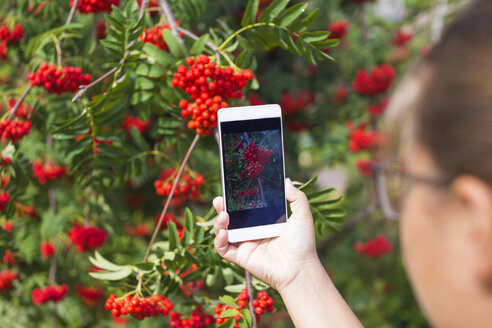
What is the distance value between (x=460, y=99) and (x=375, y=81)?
265 cm

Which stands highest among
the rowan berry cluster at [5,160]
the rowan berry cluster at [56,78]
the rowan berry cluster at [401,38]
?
the rowan berry cluster at [401,38]

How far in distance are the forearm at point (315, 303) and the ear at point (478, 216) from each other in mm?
516

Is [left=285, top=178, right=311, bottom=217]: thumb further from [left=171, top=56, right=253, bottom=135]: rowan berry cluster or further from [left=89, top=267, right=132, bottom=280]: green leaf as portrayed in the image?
[left=89, top=267, right=132, bottom=280]: green leaf

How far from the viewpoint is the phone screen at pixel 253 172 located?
131 cm

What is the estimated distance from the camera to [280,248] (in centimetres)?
130

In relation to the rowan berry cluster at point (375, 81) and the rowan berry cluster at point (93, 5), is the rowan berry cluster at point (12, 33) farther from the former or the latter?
the rowan berry cluster at point (375, 81)

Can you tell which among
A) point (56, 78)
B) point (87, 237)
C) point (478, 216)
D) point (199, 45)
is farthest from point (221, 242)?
point (87, 237)

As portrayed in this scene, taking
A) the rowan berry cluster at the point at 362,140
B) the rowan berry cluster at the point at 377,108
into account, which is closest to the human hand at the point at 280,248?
the rowan berry cluster at the point at 362,140

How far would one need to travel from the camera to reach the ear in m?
0.70

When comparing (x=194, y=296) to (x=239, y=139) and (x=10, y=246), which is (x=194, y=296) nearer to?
(x=239, y=139)

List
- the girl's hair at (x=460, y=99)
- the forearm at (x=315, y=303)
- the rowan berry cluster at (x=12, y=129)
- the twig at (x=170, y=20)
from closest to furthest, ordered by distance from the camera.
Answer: the girl's hair at (x=460, y=99), the forearm at (x=315, y=303), the twig at (x=170, y=20), the rowan berry cluster at (x=12, y=129)

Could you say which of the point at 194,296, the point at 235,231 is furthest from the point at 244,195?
the point at 194,296

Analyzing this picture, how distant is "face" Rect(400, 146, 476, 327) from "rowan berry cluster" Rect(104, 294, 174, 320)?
755 mm

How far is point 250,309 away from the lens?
1.28 metres
